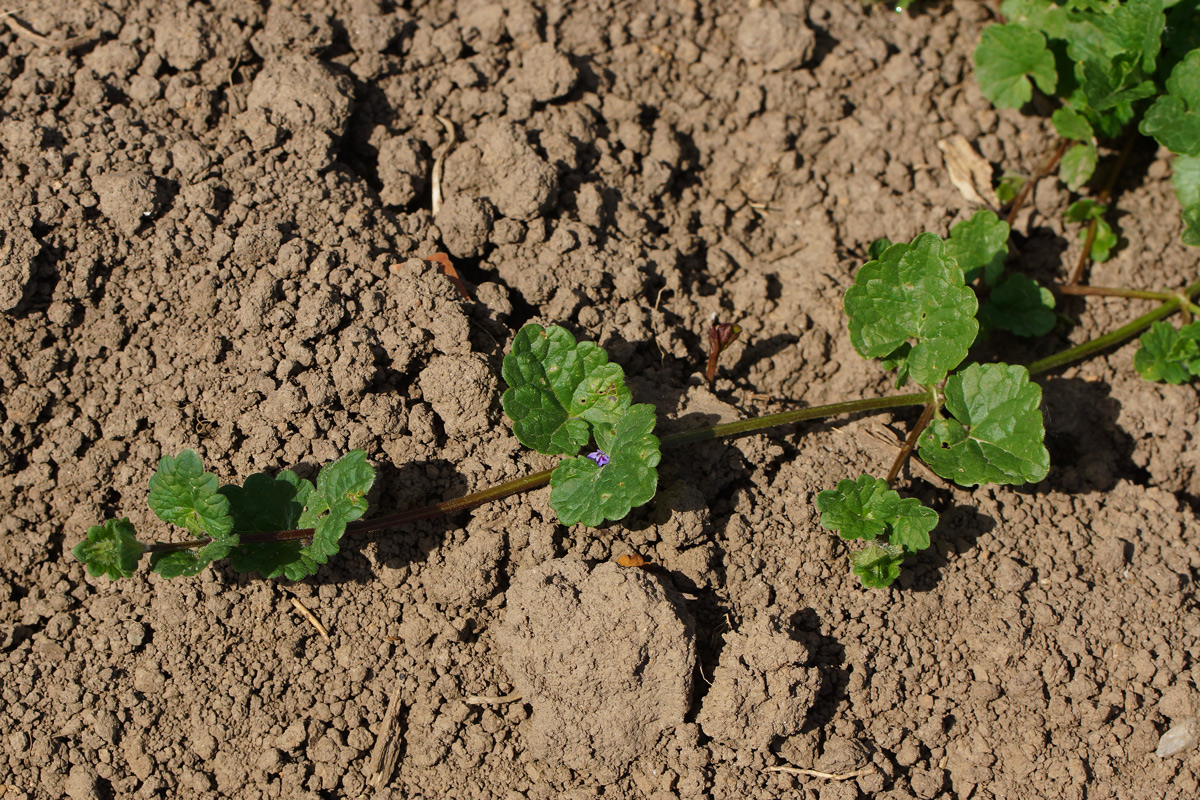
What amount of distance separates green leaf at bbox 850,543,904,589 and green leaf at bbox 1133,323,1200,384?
56.6 inches

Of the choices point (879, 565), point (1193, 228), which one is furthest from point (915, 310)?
point (1193, 228)

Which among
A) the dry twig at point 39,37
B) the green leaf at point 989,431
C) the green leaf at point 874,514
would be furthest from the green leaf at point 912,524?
the dry twig at point 39,37

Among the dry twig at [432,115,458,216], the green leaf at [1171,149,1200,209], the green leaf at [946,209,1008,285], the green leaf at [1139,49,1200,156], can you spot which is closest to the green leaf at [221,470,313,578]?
the dry twig at [432,115,458,216]

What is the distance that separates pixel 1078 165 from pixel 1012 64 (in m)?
0.52

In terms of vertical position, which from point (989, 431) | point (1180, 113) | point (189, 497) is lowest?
point (189, 497)

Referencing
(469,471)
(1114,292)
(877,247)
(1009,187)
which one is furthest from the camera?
(1009,187)

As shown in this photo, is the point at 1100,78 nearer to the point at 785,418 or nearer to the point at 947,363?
the point at 947,363

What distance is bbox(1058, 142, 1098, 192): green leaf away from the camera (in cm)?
377

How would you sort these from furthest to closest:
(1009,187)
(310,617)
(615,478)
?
(1009,187)
(310,617)
(615,478)

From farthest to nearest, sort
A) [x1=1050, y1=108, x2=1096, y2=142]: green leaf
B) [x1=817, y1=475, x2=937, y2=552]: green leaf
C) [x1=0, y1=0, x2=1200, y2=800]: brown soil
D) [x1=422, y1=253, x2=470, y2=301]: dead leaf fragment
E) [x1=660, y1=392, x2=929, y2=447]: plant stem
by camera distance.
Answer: [x1=1050, y1=108, x2=1096, y2=142]: green leaf, [x1=422, y1=253, x2=470, y2=301]: dead leaf fragment, [x1=660, y1=392, x2=929, y2=447]: plant stem, [x1=817, y1=475, x2=937, y2=552]: green leaf, [x1=0, y1=0, x2=1200, y2=800]: brown soil

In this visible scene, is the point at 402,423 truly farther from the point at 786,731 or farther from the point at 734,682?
the point at 786,731

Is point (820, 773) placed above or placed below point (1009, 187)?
below

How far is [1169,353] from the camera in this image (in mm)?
3453

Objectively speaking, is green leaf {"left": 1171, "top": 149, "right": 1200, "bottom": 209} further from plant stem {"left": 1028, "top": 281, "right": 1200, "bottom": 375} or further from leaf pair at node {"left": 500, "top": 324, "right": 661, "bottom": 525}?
leaf pair at node {"left": 500, "top": 324, "right": 661, "bottom": 525}
